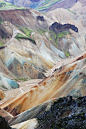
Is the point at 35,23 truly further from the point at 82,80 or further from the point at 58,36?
the point at 82,80

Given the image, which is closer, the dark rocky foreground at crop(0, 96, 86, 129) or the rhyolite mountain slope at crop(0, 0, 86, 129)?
the dark rocky foreground at crop(0, 96, 86, 129)

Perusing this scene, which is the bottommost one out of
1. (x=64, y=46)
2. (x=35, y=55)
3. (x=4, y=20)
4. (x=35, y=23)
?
(x=64, y=46)

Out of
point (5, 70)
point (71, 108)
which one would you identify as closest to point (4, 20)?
point (5, 70)

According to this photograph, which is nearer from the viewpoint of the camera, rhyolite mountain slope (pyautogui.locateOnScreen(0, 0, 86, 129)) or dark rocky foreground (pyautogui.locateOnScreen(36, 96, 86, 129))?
dark rocky foreground (pyautogui.locateOnScreen(36, 96, 86, 129))

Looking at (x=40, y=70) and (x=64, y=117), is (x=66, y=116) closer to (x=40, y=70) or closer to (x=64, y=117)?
(x=64, y=117)

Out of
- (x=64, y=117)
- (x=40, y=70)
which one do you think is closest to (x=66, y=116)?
(x=64, y=117)

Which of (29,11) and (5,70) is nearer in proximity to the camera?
(5,70)
